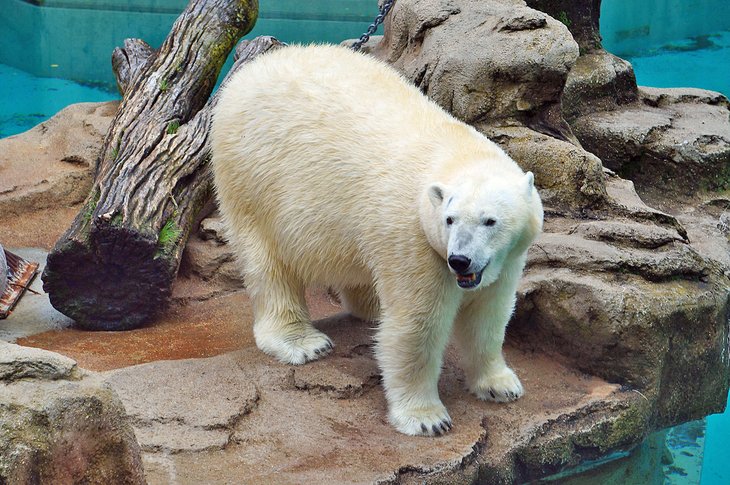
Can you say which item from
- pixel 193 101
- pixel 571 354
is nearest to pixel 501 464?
pixel 571 354

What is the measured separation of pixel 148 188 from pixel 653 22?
11979 mm

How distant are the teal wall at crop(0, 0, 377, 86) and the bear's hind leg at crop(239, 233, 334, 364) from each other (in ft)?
31.6

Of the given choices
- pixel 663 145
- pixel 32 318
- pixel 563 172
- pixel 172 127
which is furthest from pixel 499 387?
pixel 172 127

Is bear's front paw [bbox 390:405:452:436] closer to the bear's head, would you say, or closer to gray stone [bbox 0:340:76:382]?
the bear's head

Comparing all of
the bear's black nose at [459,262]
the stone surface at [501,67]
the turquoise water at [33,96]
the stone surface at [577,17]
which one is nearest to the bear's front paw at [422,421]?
the bear's black nose at [459,262]

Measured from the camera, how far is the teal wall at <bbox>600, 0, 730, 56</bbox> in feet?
48.4

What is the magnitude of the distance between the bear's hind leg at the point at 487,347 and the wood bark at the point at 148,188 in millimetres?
1935

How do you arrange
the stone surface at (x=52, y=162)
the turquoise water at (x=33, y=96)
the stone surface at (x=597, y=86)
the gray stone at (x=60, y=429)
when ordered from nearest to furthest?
the gray stone at (x=60, y=429) → the stone surface at (x=597, y=86) → the stone surface at (x=52, y=162) → the turquoise water at (x=33, y=96)

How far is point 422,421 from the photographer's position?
3.92m

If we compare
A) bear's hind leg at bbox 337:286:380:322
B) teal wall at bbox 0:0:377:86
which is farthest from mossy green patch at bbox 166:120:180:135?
teal wall at bbox 0:0:377:86

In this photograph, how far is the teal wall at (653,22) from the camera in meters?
14.8

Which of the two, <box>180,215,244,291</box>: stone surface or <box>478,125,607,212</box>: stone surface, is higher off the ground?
<box>478,125,607,212</box>: stone surface

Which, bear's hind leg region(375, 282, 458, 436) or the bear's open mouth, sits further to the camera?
bear's hind leg region(375, 282, 458, 436)

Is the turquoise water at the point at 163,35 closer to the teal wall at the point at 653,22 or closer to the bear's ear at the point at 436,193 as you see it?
the teal wall at the point at 653,22
